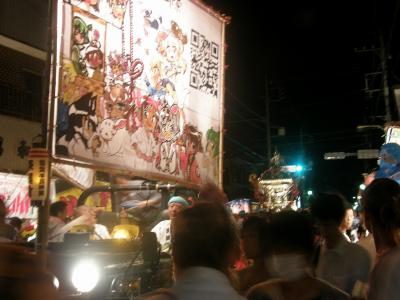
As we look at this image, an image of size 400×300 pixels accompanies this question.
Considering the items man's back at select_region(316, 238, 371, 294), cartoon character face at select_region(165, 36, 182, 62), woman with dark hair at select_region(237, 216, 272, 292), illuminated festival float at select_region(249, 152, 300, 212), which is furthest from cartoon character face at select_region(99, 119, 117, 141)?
illuminated festival float at select_region(249, 152, 300, 212)

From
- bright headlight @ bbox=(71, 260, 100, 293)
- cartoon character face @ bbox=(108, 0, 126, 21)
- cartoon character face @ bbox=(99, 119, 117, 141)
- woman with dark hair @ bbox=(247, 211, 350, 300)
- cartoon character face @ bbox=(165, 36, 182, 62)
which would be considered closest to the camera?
woman with dark hair @ bbox=(247, 211, 350, 300)

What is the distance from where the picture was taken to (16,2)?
53.4 ft

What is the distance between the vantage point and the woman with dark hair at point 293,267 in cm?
292

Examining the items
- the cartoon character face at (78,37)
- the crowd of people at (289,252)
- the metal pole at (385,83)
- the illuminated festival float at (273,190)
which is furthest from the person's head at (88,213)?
the illuminated festival float at (273,190)

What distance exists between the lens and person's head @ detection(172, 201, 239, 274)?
7.72 feet

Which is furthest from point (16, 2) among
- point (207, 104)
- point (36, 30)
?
point (207, 104)

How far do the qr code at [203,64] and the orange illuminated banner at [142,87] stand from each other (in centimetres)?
1

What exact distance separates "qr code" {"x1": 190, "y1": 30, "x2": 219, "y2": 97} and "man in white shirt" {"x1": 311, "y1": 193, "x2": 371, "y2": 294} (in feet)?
9.77

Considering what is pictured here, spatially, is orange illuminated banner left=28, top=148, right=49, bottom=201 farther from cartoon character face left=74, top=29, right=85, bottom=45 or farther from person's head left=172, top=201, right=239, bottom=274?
person's head left=172, top=201, right=239, bottom=274

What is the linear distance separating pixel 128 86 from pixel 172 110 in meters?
0.98

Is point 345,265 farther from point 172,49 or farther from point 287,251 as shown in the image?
point 172,49

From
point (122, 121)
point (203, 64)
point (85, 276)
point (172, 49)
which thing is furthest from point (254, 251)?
point (203, 64)

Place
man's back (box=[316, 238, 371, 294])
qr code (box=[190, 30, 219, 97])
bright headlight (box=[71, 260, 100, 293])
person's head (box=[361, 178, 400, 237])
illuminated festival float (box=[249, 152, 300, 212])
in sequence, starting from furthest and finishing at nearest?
illuminated festival float (box=[249, 152, 300, 212]), qr code (box=[190, 30, 219, 97]), bright headlight (box=[71, 260, 100, 293]), man's back (box=[316, 238, 371, 294]), person's head (box=[361, 178, 400, 237])

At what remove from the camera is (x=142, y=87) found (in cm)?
541
